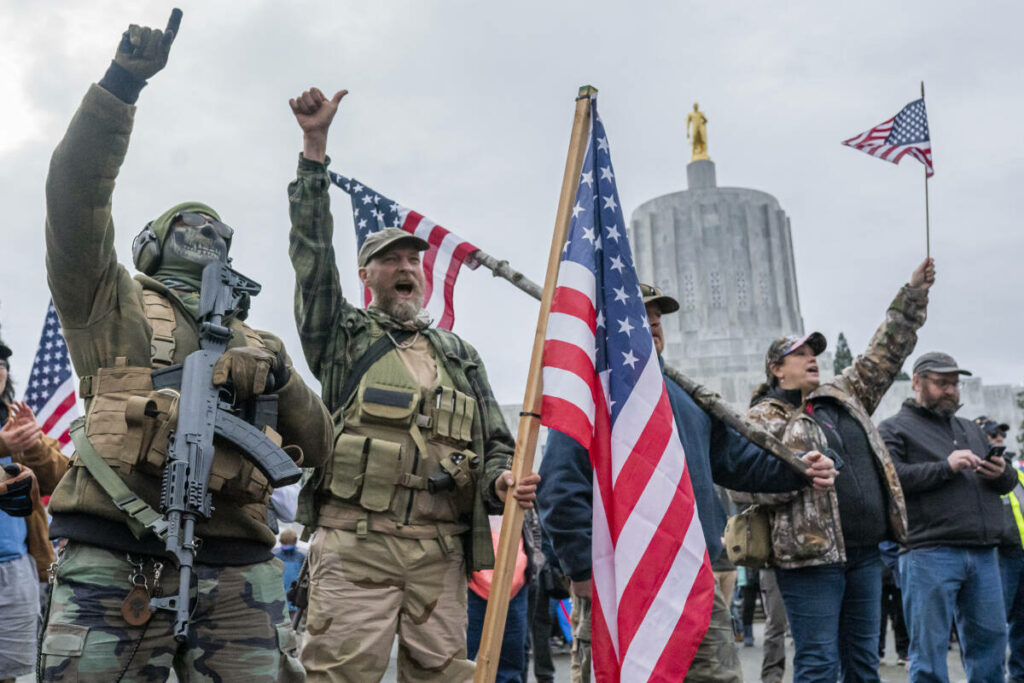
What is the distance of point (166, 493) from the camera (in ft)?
9.46

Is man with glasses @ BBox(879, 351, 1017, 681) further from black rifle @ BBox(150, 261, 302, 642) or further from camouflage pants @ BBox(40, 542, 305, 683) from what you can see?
black rifle @ BBox(150, 261, 302, 642)

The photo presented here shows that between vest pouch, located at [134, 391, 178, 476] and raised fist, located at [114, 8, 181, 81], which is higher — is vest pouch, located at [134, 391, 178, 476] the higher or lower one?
the lower one

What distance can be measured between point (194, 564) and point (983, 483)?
16.5ft

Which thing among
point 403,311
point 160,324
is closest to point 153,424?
point 160,324

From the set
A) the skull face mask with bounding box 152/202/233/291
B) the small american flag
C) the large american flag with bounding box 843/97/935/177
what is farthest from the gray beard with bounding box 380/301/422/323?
the small american flag

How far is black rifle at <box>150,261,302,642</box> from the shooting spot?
2842 millimetres

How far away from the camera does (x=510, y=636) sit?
5449 mm

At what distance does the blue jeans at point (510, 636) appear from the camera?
537 centimetres

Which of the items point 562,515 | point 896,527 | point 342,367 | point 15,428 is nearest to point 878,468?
point 896,527

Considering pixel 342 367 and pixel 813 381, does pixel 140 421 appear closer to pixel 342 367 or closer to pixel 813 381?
pixel 342 367

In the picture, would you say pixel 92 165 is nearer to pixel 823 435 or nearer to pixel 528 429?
pixel 528 429

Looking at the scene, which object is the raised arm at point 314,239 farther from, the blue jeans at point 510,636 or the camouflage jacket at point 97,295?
the blue jeans at point 510,636

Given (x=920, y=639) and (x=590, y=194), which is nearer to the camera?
(x=590, y=194)

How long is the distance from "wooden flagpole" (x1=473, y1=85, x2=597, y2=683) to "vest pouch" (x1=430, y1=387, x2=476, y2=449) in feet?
1.72
